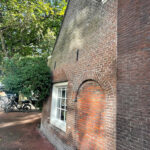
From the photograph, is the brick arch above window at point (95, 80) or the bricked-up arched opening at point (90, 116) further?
the bricked-up arched opening at point (90, 116)

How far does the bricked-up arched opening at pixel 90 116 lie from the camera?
3395 millimetres

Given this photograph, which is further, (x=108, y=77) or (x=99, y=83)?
(x=99, y=83)

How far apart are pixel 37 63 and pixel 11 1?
18.8 ft

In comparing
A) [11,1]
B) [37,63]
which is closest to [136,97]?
[37,63]

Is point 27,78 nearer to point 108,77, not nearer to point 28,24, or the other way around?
point 108,77

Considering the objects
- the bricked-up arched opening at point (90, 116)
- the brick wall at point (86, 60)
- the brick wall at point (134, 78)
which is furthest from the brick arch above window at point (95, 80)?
the brick wall at point (134, 78)

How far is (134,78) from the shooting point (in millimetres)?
2689

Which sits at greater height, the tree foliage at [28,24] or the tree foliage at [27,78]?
the tree foliage at [28,24]

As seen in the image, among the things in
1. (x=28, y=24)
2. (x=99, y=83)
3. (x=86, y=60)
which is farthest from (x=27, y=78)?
(x=28, y=24)

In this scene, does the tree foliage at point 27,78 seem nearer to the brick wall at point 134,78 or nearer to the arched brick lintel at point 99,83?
the arched brick lintel at point 99,83

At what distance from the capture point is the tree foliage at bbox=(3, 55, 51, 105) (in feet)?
20.2

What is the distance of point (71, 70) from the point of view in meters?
5.06

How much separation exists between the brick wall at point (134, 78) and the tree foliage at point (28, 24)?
26.6 ft

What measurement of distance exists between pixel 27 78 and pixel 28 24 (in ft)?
18.1
